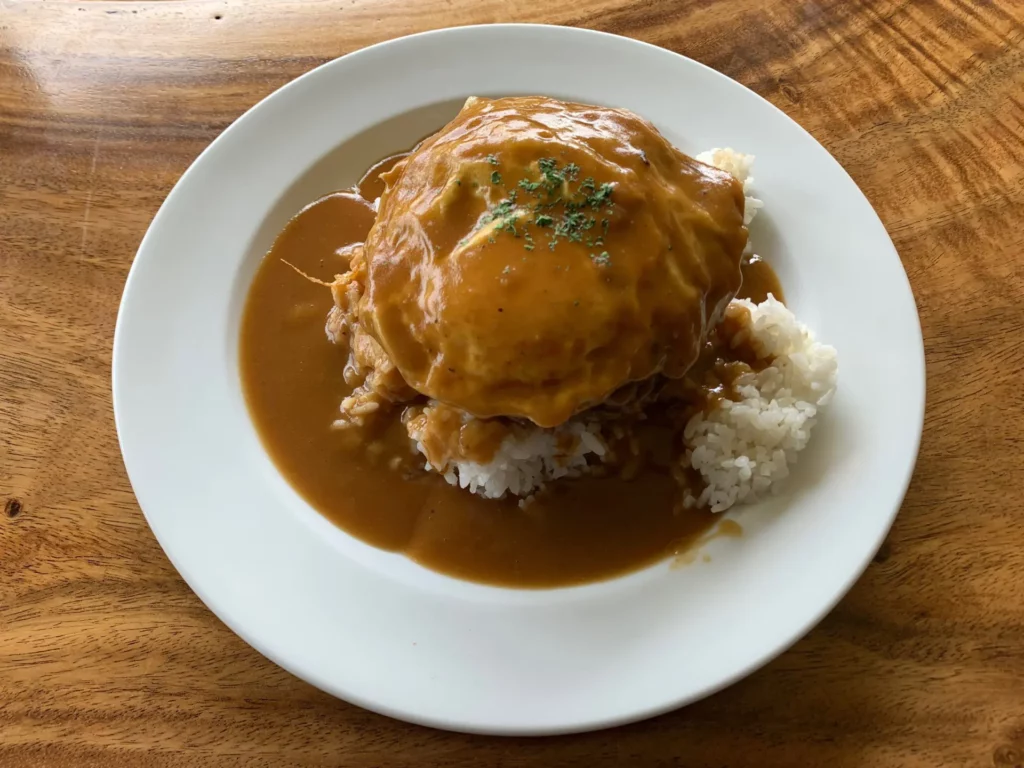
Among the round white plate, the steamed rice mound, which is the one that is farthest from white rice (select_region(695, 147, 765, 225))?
the steamed rice mound

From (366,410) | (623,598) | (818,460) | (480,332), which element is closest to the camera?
(480,332)

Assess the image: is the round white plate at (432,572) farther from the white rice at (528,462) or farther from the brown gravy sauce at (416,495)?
the white rice at (528,462)

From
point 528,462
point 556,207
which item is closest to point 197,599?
point 528,462

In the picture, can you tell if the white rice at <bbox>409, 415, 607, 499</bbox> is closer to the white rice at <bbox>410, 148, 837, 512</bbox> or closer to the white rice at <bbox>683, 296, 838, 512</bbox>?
the white rice at <bbox>410, 148, 837, 512</bbox>

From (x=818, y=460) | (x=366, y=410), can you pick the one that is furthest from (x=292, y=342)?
(x=818, y=460)

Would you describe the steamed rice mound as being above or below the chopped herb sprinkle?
below

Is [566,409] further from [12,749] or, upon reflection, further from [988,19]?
[988,19]
